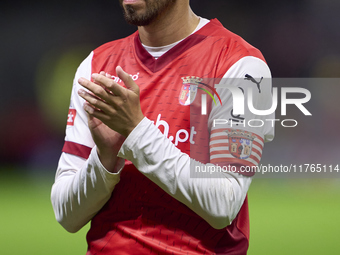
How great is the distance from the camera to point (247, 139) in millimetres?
1072

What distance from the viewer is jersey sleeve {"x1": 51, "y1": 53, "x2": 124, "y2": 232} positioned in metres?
1.08

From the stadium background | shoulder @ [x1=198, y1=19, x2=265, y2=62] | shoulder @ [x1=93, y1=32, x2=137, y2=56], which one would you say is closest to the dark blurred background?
the stadium background

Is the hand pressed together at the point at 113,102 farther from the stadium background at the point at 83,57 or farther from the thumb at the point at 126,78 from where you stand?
the stadium background at the point at 83,57

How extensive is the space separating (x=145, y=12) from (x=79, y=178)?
0.43 m

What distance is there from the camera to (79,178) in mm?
1115

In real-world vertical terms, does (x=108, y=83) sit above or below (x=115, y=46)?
below

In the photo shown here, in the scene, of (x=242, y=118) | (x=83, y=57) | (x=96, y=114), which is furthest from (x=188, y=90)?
(x=83, y=57)

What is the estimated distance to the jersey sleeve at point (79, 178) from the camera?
3.56 ft

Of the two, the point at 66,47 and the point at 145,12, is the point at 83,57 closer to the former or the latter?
the point at 66,47

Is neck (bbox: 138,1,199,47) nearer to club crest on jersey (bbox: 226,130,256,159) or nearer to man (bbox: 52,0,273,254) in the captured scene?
man (bbox: 52,0,273,254)

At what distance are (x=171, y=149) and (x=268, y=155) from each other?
12.5 ft

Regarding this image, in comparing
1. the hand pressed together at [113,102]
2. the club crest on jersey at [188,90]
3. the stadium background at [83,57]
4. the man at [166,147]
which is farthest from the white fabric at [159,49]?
the stadium background at [83,57]

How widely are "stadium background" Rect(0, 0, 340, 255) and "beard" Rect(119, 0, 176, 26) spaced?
3007 mm

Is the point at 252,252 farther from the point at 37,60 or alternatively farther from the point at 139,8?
the point at 37,60
